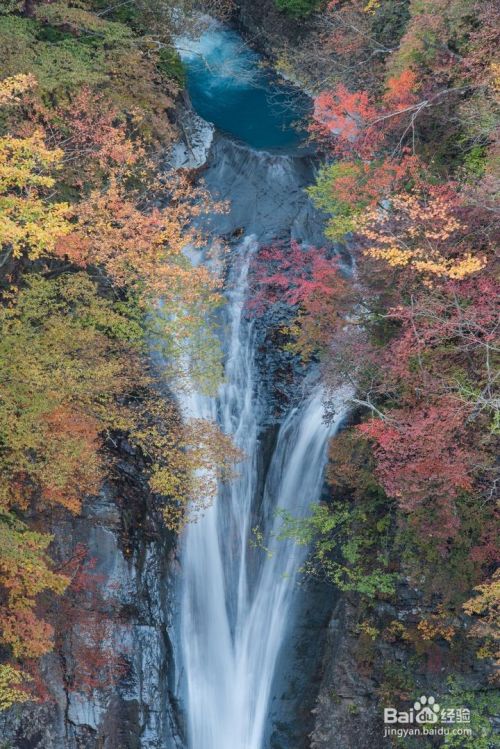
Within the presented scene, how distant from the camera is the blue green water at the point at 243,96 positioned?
75.0 ft

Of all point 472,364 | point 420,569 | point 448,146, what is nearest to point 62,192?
point 448,146

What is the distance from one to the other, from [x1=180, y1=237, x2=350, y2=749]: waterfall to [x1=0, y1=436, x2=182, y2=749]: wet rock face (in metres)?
0.74

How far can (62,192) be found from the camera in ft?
53.9

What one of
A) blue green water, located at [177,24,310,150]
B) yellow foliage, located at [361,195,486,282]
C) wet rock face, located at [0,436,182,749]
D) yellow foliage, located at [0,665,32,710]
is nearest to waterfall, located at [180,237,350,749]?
wet rock face, located at [0,436,182,749]

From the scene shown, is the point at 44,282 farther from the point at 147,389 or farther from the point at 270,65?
the point at 270,65

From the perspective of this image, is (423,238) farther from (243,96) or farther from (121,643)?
(243,96)

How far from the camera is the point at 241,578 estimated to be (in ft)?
50.2

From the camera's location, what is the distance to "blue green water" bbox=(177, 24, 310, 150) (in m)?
22.9

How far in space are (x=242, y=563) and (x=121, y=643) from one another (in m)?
3.52

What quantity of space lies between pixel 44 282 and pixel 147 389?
3.42m

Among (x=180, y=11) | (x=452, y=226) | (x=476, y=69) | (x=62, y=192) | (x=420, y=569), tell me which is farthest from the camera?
(x=180, y=11)

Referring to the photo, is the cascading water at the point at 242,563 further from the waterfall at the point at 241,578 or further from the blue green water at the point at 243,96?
the blue green water at the point at 243,96

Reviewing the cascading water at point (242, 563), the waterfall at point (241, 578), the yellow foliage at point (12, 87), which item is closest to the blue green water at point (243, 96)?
the cascading water at point (242, 563)

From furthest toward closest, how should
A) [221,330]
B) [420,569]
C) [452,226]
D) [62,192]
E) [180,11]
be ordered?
[180,11] < [221,330] < [62,192] < [420,569] < [452,226]
